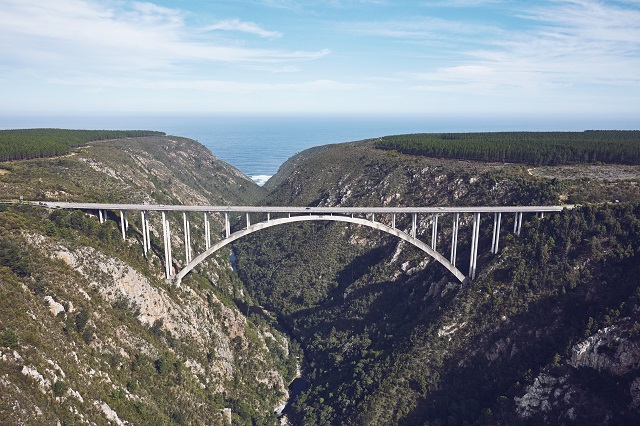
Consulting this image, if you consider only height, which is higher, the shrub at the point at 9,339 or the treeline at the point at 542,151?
the treeline at the point at 542,151

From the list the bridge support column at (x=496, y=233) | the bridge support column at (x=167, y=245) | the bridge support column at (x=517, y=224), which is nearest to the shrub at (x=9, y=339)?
the bridge support column at (x=167, y=245)

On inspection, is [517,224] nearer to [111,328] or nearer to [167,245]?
[167,245]

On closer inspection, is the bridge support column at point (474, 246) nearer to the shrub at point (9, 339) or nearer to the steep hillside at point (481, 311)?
the steep hillside at point (481, 311)

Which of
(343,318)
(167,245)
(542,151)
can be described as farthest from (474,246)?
(542,151)

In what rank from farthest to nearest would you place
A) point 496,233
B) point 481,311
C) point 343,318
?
point 343,318 → point 496,233 → point 481,311

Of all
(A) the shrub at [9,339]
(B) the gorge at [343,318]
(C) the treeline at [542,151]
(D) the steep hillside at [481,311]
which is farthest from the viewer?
(C) the treeline at [542,151]

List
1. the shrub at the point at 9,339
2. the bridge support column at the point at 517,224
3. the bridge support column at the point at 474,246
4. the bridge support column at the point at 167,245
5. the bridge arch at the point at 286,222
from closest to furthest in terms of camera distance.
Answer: the shrub at the point at 9,339, the bridge support column at the point at 167,245, the bridge support column at the point at 474,246, the bridge arch at the point at 286,222, the bridge support column at the point at 517,224

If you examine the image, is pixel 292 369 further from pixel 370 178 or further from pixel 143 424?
pixel 370 178
